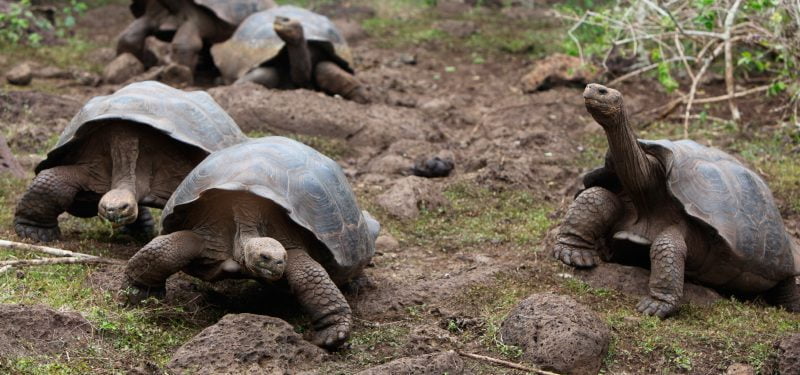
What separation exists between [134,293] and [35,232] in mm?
1045

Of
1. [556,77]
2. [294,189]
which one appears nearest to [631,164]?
[294,189]

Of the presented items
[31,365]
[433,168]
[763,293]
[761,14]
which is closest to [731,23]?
[761,14]

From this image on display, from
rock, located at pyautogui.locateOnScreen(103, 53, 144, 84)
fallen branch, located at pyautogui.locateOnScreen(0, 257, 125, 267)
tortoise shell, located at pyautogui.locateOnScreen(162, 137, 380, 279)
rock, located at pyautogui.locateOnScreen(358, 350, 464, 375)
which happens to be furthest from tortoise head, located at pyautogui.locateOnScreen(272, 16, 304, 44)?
rock, located at pyautogui.locateOnScreen(358, 350, 464, 375)

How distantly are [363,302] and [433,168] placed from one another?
231 centimetres

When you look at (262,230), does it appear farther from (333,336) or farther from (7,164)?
(7,164)

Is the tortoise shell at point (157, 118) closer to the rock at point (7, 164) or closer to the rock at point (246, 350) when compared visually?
the rock at point (7, 164)

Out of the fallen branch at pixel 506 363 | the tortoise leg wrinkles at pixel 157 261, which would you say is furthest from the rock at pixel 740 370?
the tortoise leg wrinkles at pixel 157 261

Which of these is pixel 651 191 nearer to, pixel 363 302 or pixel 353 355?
pixel 363 302

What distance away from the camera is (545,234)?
543 cm

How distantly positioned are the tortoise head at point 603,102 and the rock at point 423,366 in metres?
1.29

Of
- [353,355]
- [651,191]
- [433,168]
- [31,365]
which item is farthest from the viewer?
[433,168]

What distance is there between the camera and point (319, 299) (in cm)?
377

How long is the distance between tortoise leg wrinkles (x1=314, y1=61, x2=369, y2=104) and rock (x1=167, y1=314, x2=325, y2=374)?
193 inches

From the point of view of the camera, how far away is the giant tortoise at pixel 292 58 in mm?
8344
